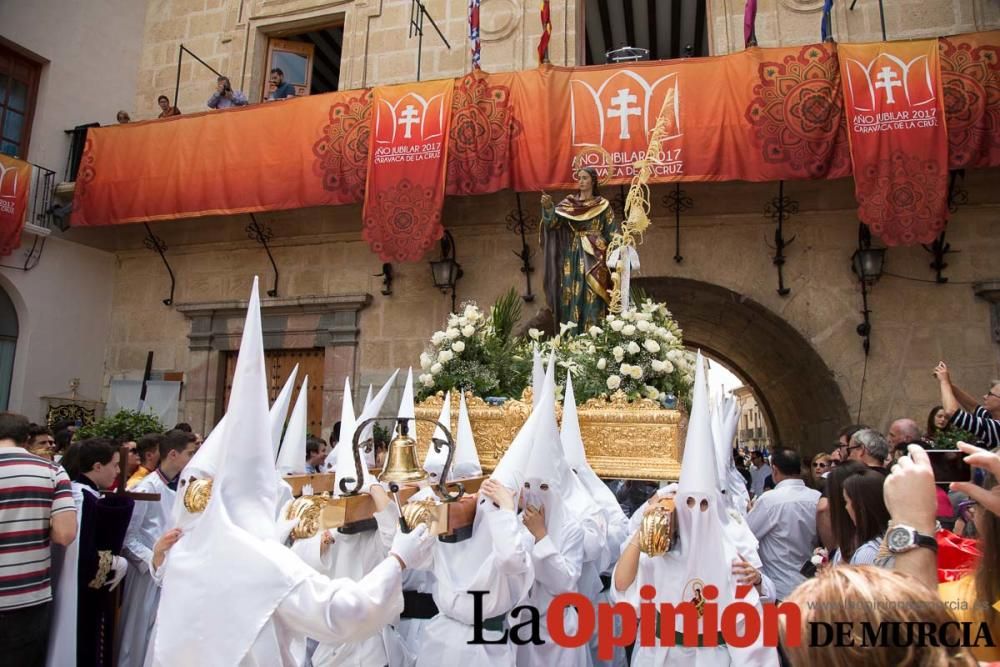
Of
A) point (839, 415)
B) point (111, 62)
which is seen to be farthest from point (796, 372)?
point (111, 62)

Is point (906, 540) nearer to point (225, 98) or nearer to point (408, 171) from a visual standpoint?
point (408, 171)

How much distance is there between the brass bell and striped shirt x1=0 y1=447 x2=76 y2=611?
161 cm

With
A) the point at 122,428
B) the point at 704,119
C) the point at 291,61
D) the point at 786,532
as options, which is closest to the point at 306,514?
the point at 786,532

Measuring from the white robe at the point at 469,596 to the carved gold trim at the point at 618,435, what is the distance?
1.38 m

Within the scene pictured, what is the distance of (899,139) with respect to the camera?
776 cm

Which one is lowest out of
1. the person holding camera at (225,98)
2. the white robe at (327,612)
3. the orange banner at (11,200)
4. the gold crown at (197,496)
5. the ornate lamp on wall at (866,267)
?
the white robe at (327,612)

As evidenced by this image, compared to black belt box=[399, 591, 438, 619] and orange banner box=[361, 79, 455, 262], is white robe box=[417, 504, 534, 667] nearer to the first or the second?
black belt box=[399, 591, 438, 619]

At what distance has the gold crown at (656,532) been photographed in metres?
2.68

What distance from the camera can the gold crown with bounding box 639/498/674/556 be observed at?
106 inches

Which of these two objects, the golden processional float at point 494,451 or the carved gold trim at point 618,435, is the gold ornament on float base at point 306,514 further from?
the carved gold trim at point 618,435

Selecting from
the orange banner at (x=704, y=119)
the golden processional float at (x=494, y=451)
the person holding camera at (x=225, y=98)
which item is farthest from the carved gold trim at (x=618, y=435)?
the person holding camera at (x=225, y=98)

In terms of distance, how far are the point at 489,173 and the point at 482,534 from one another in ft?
20.6

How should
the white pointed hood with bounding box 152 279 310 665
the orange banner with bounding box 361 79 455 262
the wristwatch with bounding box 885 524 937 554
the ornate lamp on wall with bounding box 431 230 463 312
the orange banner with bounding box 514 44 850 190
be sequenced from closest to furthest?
the wristwatch with bounding box 885 524 937 554
the white pointed hood with bounding box 152 279 310 665
the orange banner with bounding box 514 44 850 190
the orange banner with bounding box 361 79 455 262
the ornate lamp on wall with bounding box 431 230 463 312

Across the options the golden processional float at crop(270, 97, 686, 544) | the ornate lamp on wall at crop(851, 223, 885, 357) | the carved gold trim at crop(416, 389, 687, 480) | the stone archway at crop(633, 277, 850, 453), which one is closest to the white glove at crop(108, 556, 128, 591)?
the golden processional float at crop(270, 97, 686, 544)
